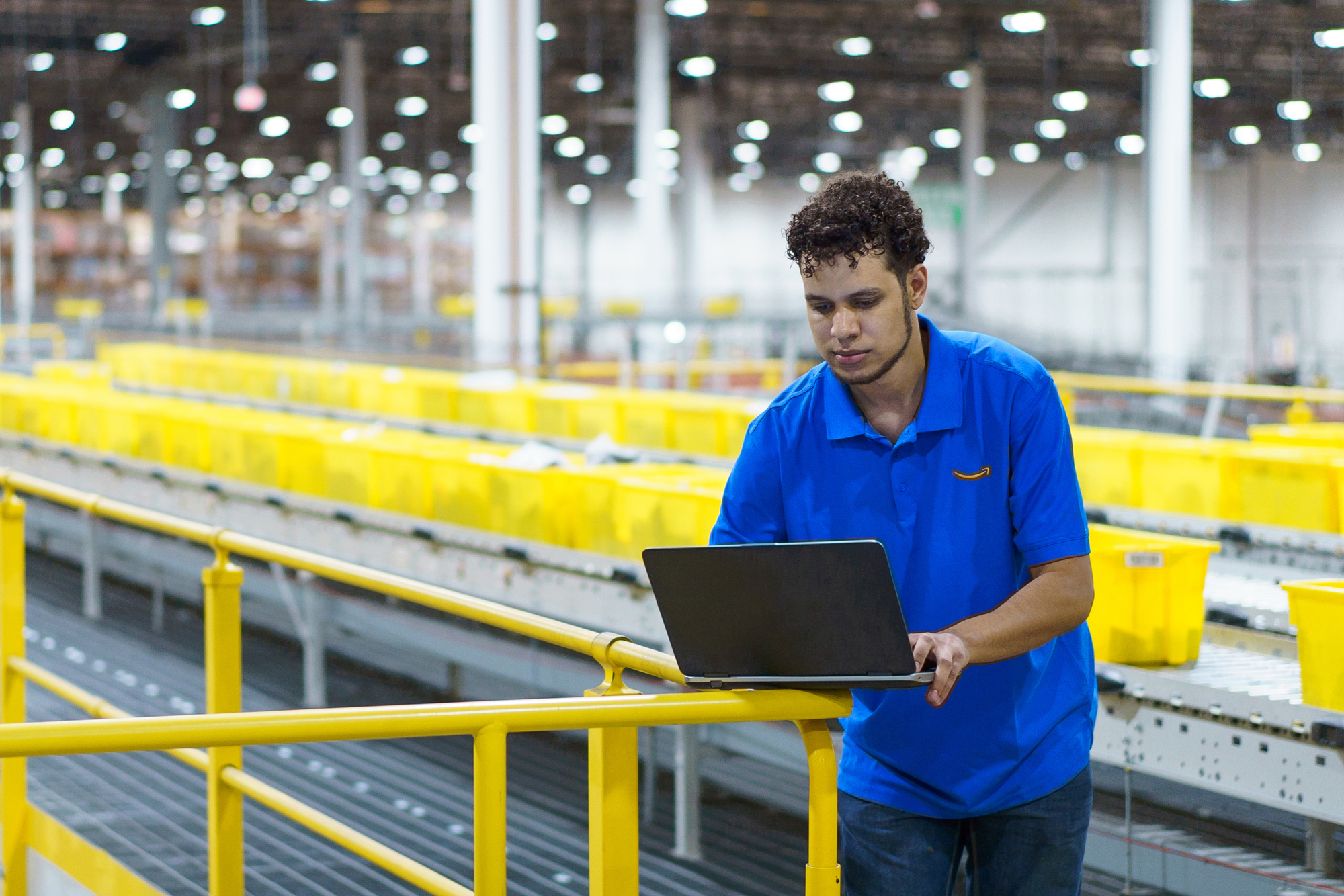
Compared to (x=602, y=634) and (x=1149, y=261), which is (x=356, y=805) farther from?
(x=1149, y=261)

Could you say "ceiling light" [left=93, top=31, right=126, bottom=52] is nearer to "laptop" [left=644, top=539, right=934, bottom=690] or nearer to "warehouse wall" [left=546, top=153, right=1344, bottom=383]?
"warehouse wall" [left=546, top=153, right=1344, bottom=383]

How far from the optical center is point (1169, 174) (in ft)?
62.7

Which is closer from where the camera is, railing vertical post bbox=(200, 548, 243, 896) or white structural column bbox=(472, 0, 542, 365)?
railing vertical post bbox=(200, 548, 243, 896)

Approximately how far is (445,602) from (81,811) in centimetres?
295

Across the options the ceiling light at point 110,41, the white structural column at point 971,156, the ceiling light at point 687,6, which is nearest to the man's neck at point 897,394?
the ceiling light at point 687,6

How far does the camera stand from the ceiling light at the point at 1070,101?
105ft

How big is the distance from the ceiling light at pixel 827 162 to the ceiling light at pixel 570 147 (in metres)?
7.81

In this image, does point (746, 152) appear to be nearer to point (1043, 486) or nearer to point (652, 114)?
point (652, 114)

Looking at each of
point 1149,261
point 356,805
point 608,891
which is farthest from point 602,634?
point 1149,261

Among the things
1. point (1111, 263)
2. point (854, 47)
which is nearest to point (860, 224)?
point (854, 47)

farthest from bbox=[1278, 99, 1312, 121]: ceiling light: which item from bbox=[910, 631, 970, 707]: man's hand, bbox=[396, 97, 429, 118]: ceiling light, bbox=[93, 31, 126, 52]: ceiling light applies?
bbox=[910, 631, 970, 707]: man's hand

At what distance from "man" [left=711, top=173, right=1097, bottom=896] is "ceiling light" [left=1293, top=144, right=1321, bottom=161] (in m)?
36.9

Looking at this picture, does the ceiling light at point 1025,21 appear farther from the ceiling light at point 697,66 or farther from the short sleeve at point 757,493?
the short sleeve at point 757,493

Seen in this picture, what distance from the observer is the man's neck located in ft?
7.30
